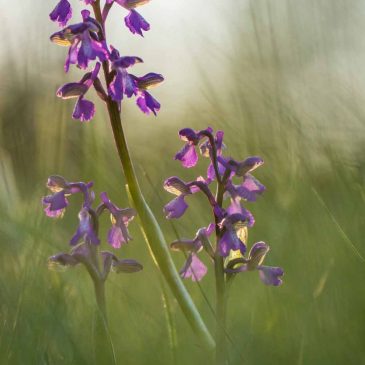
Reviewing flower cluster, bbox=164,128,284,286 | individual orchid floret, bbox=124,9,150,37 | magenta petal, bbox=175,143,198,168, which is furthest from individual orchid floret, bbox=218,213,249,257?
individual orchid floret, bbox=124,9,150,37

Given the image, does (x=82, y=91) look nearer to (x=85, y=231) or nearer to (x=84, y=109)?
(x=84, y=109)

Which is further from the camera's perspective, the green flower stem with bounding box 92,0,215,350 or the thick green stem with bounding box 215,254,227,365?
the green flower stem with bounding box 92,0,215,350

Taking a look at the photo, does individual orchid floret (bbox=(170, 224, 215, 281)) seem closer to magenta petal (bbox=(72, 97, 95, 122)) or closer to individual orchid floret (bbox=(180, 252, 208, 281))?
individual orchid floret (bbox=(180, 252, 208, 281))

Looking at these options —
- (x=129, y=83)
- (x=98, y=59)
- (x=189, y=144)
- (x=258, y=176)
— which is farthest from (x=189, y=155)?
(x=258, y=176)

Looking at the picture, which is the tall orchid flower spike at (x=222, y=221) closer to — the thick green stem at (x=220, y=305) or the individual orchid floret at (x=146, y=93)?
the thick green stem at (x=220, y=305)

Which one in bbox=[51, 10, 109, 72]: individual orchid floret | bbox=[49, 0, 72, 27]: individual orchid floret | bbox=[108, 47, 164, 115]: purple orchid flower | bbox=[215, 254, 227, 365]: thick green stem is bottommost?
bbox=[215, 254, 227, 365]: thick green stem

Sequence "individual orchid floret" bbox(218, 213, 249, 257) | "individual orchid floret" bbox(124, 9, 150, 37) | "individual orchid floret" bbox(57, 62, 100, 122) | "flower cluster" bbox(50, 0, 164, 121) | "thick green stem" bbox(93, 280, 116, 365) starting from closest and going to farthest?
"thick green stem" bbox(93, 280, 116, 365)
"individual orchid floret" bbox(218, 213, 249, 257)
"flower cluster" bbox(50, 0, 164, 121)
"individual orchid floret" bbox(57, 62, 100, 122)
"individual orchid floret" bbox(124, 9, 150, 37)
